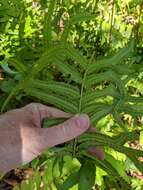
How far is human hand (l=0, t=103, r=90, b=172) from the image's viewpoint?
1.42 meters

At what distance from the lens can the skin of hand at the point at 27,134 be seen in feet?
4.65

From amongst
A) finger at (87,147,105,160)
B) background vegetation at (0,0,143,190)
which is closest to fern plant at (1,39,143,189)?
background vegetation at (0,0,143,190)

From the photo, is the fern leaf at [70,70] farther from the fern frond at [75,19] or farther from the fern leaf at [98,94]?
the fern frond at [75,19]

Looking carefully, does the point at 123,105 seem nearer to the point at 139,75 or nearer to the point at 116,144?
the point at 116,144

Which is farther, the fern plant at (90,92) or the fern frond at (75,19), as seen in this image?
the fern frond at (75,19)

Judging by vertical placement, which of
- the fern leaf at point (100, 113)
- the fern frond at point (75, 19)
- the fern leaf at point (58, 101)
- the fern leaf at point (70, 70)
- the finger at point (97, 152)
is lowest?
the finger at point (97, 152)

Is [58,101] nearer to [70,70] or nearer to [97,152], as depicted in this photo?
[70,70]

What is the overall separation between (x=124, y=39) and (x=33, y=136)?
5.19 feet

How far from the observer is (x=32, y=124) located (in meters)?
1.49

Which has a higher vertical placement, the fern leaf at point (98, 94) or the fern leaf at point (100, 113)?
the fern leaf at point (98, 94)

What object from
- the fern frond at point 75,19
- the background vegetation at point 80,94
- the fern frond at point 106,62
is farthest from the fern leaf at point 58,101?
the fern frond at point 75,19

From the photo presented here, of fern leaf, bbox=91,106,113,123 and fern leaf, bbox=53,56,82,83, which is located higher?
fern leaf, bbox=53,56,82,83

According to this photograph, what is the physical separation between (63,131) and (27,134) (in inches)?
4.6

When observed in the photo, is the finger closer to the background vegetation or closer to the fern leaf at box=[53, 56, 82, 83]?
the background vegetation
